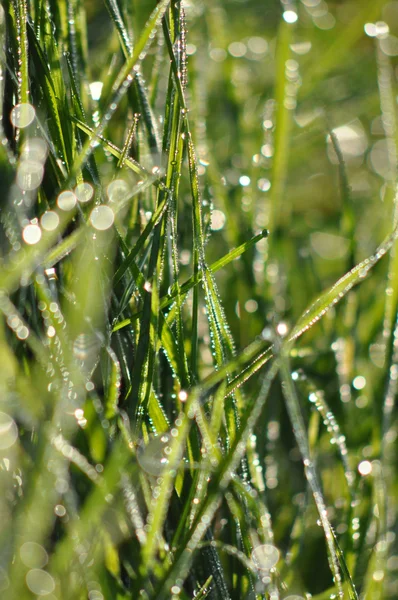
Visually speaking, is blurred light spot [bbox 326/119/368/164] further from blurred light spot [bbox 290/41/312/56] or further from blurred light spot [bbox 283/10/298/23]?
blurred light spot [bbox 283/10/298/23]

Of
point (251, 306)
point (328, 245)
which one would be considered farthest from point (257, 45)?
point (251, 306)

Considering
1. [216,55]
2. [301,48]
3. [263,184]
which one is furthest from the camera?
[301,48]

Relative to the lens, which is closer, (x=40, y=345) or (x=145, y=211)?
(x=40, y=345)

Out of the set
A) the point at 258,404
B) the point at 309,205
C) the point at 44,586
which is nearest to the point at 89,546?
the point at 44,586

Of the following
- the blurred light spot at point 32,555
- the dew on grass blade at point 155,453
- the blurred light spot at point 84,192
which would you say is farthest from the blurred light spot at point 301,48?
the blurred light spot at point 32,555

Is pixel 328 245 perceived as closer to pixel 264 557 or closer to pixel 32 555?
pixel 264 557

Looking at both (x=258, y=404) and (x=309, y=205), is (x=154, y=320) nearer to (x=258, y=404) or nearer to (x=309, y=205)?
(x=258, y=404)

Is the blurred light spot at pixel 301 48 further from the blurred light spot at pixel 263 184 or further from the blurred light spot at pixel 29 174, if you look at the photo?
the blurred light spot at pixel 29 174
